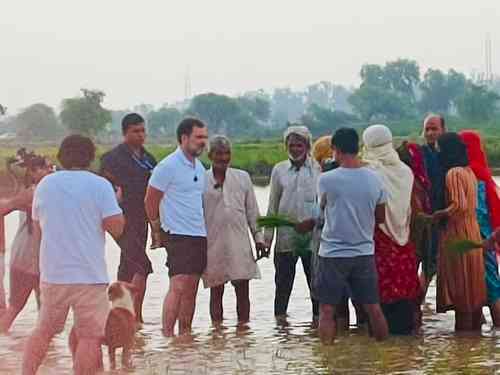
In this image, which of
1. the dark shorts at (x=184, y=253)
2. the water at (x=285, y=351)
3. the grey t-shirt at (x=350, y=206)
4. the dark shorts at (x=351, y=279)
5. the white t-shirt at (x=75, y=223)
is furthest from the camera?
the dark shorts at (x=184, y=253)

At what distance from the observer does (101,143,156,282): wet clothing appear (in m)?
11.0

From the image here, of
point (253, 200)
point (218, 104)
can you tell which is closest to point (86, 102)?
point (218, 104)

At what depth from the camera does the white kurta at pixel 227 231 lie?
36.6ft

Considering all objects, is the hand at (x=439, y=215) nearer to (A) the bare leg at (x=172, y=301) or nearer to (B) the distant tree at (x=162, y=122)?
(A) the bare leg at (x=172, y=301)

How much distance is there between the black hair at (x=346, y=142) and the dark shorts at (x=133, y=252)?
2.26 m

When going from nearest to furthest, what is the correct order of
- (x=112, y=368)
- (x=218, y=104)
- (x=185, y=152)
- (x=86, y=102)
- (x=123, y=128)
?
(x=112, y=368), (x=185, y=152), (x=123, y=128), (x=86, y=102), (x=218, y=104)

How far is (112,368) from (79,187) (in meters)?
1.83

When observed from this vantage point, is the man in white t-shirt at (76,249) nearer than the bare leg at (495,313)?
Yes

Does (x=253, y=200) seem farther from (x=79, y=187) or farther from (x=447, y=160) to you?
(x=79, y=187)

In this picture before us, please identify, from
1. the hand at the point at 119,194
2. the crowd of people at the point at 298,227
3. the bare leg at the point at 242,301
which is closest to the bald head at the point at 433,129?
the crowd of people at the point at 298,227

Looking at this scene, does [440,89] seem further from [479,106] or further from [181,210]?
[181,210]

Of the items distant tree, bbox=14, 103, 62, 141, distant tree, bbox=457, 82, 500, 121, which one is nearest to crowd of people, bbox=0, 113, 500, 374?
distant tree, bbox=457, 82, 500, 121

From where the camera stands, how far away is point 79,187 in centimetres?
773

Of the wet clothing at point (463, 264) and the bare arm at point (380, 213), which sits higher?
the bare arm at point (380, 213)
